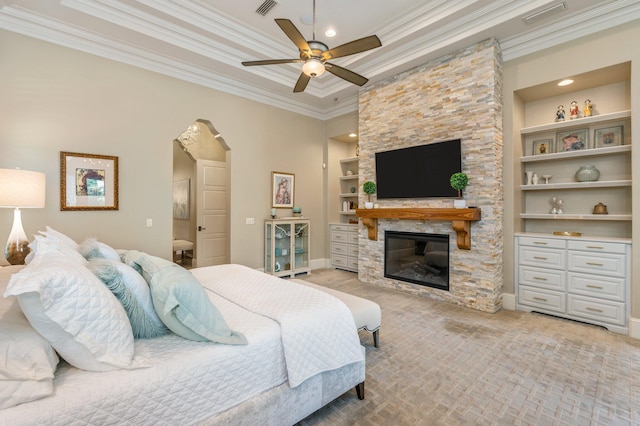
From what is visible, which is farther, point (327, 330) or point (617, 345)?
point (617, 345)

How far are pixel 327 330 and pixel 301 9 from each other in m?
3.63

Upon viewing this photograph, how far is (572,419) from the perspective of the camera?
1868mm

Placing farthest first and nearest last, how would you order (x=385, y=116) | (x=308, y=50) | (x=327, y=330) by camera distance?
1. (x=385, y=116)
2. (x=308, y=50)
3. (x=327, y=330)

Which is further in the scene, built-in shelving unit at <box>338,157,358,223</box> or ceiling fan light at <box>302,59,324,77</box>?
built-in shelving unit at <box>338,157,358,223</box>

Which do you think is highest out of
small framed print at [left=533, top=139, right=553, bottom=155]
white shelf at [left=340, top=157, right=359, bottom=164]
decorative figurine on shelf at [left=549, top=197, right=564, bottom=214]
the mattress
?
white shelf at [left=340, top=157, right=359, bottom=164]

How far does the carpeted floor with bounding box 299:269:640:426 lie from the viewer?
190cm

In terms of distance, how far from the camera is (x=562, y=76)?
344cm

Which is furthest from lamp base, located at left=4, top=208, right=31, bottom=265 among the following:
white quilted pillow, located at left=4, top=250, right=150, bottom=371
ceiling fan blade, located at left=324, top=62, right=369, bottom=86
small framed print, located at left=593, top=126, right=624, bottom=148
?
small framed print, located at left=593, top=126, right=624, bottom=148

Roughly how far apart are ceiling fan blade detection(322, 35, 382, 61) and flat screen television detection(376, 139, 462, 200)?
2.02 meters

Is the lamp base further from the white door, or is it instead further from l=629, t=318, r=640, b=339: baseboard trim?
l=629, t=318, r=640, b=339: baseboard trim

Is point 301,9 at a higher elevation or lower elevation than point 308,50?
higher

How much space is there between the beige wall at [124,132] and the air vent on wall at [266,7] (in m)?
1.56

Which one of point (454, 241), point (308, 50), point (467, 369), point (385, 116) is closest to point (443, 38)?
point (385, 116)

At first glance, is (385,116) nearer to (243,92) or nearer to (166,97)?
(243,92)
